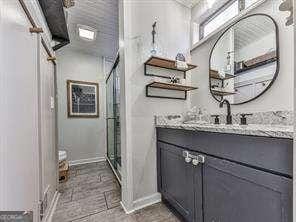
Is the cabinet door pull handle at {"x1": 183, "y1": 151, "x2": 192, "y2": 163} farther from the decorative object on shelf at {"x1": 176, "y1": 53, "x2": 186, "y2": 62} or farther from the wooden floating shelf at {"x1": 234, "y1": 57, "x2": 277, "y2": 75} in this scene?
the decorative object on shelf at {"x1": 176, "y1": 53, "x2": 186, "y2": 62}

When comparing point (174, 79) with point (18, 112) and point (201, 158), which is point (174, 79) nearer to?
point (201, 158)

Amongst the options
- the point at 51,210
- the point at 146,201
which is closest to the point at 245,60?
the point at 146,201

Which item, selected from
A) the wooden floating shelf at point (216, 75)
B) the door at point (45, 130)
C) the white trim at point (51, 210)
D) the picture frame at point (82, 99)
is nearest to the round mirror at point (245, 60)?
the wooden floating shelf at point (216, 75)

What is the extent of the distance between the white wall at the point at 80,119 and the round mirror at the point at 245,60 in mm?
2791

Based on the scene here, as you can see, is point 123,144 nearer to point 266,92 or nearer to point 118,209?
point 118,209

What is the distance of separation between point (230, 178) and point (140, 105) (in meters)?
1.11

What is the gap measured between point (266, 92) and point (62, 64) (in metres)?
3.63

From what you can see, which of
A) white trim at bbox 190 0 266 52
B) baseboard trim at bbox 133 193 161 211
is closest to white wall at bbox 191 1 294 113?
white trim at bbox 190 0 266 52

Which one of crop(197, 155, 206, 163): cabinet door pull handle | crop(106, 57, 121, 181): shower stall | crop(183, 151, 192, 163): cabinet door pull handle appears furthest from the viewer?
crop(106, 57, 121, 181): shower stall

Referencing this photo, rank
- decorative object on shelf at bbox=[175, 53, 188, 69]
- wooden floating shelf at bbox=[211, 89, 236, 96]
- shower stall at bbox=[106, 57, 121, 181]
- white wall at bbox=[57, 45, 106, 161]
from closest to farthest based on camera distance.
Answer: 1. wooden floating shelf at bbox=[211, 89, 236, 96]
2. decorative object on shelf at bbox=[175, 53, 188, 69]
3. shower stall at bbox=[106, 57, 121, 181]
4. white wall at bbox=[57, 45, 106, 161]

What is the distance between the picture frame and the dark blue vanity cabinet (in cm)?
265

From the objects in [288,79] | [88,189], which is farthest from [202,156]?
[88,189]

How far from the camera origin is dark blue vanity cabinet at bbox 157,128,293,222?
0.73 m

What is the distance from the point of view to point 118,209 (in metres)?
1.74
